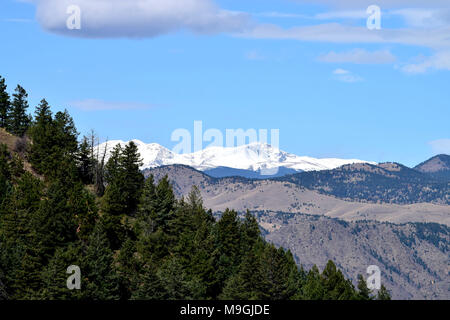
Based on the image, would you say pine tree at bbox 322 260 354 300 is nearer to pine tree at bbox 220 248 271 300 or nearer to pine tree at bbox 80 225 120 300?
pine tree at bbox 220 248 271 300

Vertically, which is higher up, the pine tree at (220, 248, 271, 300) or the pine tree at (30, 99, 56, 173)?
the pine tree at (30, 99, 56, 173)

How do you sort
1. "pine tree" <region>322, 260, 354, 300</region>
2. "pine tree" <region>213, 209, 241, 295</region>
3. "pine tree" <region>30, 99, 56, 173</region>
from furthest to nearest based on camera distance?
"pine tree" <region>30, 99, 56, 173</region> < "pine tree" <region>213, 209, 241, 295</region> < "pine tree" <region>322, 260, 354, 300</region>

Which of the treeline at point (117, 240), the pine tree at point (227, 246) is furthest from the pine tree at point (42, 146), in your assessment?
the pine tree at point (227, 246)

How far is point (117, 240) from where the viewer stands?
516ft

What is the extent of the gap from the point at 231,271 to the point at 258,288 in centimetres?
1564

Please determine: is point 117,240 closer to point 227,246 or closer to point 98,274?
point 227,246

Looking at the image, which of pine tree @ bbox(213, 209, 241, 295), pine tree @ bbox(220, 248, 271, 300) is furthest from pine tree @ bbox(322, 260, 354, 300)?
pine tree @ bbox(213, 209, 241, 295)

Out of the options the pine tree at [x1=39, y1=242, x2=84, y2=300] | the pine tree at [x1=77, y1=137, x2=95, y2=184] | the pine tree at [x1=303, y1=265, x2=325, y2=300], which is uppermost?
the pine tree at [x1=77, y1=137, x2=95, y2=184]

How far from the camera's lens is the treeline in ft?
410

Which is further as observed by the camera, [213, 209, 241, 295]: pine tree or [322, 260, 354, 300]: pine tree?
[213, 209, 241, 295]: pine tree

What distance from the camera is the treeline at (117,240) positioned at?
125 m

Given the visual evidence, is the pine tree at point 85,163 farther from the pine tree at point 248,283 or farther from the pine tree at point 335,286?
the pine tree at point 335,286

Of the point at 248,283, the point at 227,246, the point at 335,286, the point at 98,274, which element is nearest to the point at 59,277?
the point at 98,274
